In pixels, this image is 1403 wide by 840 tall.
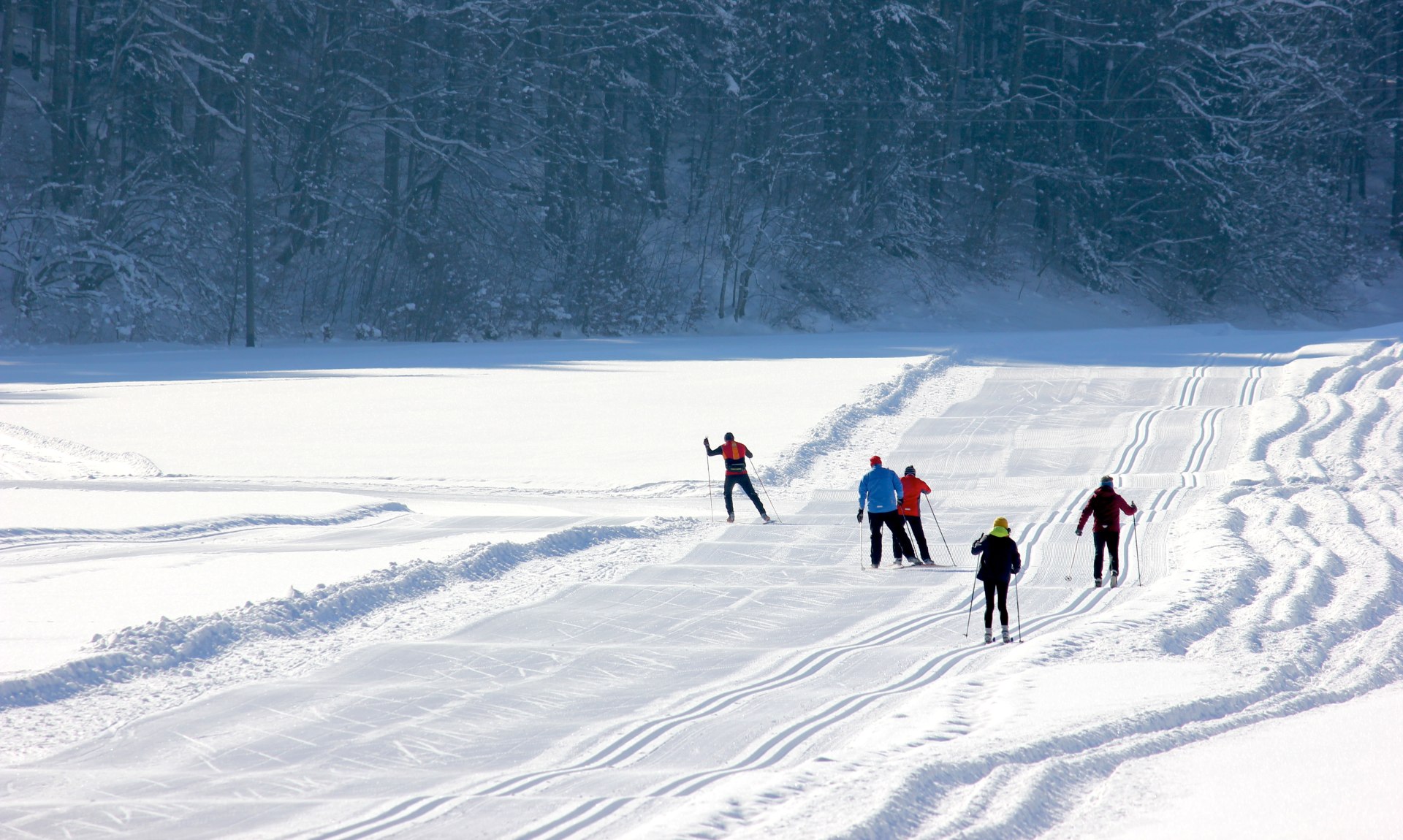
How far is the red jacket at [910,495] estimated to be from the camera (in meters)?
14.0

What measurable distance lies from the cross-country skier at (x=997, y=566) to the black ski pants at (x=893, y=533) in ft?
10.6

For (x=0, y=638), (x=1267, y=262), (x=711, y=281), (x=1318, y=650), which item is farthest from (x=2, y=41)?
(x=1267, y=262)

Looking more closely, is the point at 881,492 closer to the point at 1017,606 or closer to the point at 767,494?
the point at 1017,606

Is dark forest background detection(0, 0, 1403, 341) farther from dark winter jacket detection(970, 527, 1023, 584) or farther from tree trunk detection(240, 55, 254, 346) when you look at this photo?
dark winter jacket detection(970, 527, 1023, 584)

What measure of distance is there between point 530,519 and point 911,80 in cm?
4416

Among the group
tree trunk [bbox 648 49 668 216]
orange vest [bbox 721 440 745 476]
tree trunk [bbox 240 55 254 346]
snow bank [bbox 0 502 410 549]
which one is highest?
tree trunk [bbox 648 49 668 216]

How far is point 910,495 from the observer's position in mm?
14094

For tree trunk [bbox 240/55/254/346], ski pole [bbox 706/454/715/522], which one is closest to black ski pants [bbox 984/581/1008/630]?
ski pole [bbox 706/454/715/522]

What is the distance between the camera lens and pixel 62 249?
3856 cm

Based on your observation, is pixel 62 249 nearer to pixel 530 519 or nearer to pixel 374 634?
pixel 530 519

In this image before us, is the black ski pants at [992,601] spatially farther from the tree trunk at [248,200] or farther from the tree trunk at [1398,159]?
the tree trunk at [1398,159]

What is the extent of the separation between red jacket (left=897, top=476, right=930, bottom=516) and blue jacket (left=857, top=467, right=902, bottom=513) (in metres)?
0.09

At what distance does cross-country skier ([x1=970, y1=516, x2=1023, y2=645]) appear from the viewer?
34.1 ft

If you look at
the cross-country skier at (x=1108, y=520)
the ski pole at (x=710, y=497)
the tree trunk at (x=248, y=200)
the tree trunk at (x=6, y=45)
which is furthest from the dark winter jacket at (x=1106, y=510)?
the tree trunk at (x=6, y=45)
